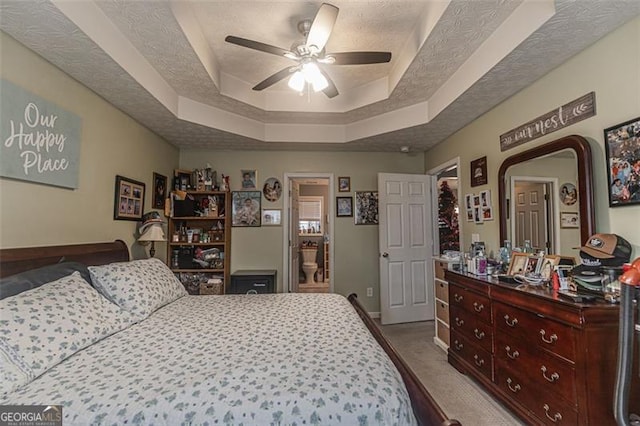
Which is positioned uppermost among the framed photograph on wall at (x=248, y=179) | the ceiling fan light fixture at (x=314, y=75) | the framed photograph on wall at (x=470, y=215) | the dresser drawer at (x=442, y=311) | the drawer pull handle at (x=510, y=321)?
the ceiling fan light fixture at (x=314, y=75)

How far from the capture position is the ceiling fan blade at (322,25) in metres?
1.67

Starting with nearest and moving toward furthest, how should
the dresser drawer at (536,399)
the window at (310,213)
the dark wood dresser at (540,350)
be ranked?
the dark wood dresser at (540,350), the dresser drawer at (536,399), the window at (310,213)

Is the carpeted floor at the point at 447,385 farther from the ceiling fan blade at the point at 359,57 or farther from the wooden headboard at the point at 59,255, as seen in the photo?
the wooden headboard at the point at 59,255

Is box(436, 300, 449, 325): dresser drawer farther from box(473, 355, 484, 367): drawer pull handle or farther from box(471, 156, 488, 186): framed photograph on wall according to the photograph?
box(471, 156, 488, 186): framed photograph on wall

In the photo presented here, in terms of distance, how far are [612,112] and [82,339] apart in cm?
309

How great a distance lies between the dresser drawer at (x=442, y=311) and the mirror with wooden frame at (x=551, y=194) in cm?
91

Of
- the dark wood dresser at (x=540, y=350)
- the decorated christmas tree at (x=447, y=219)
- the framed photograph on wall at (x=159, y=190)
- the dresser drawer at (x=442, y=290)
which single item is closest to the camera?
the dark wood dresser at (x=540, y=350)

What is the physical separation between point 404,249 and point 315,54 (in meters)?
2.77

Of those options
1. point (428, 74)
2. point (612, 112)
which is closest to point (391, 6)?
point (428, 74)

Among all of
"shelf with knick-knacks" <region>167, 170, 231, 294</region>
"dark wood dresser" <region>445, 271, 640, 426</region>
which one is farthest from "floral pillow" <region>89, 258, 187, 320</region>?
"dark wood dresser" <region>445, 271, 640, 426</region>

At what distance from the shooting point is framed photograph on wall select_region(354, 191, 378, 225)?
4340 millimetres

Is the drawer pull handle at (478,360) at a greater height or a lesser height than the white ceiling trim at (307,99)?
lesser

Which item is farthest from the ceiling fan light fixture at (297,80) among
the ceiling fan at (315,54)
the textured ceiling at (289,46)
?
the textured ceiling at (289,46)

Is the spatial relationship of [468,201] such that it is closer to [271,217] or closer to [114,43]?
[271,217]
